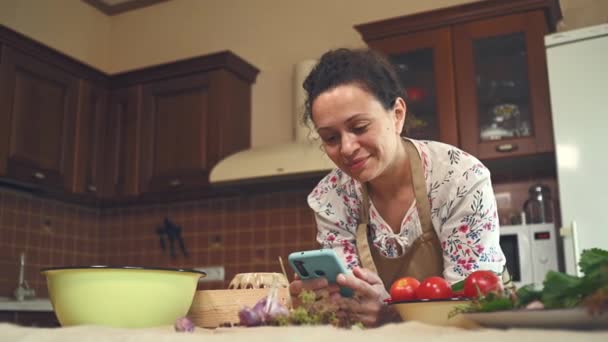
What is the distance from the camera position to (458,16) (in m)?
2.89

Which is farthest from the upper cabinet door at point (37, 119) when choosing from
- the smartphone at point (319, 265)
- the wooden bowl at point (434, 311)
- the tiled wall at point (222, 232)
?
the wooden bowl at point (434, 311)

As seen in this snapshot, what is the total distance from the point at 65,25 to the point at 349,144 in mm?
3026

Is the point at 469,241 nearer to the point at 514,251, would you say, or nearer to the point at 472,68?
the point at 514,251

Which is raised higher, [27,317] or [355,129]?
[355,129]

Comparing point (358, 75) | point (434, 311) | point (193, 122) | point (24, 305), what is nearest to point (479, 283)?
point (434, 311)

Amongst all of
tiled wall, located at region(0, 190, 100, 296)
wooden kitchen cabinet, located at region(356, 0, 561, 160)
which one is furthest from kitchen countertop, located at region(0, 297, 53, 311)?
wooden kitchen cabinet, located at region(356, 0, 561, 160)

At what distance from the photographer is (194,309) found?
107 centimetres

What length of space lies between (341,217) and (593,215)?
50.6 inches

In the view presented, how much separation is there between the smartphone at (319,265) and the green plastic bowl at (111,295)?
18 centimetres

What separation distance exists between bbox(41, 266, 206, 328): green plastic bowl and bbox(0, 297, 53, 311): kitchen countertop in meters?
2.15

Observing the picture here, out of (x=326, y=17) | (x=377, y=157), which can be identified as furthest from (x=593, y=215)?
(x=326, y=17)

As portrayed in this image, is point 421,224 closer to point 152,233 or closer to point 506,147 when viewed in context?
point 506,147

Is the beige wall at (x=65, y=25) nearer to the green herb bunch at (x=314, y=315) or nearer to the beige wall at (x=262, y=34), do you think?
the beige wall at (x=262, y=34)

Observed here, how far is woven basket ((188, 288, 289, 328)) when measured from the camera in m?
1.03
